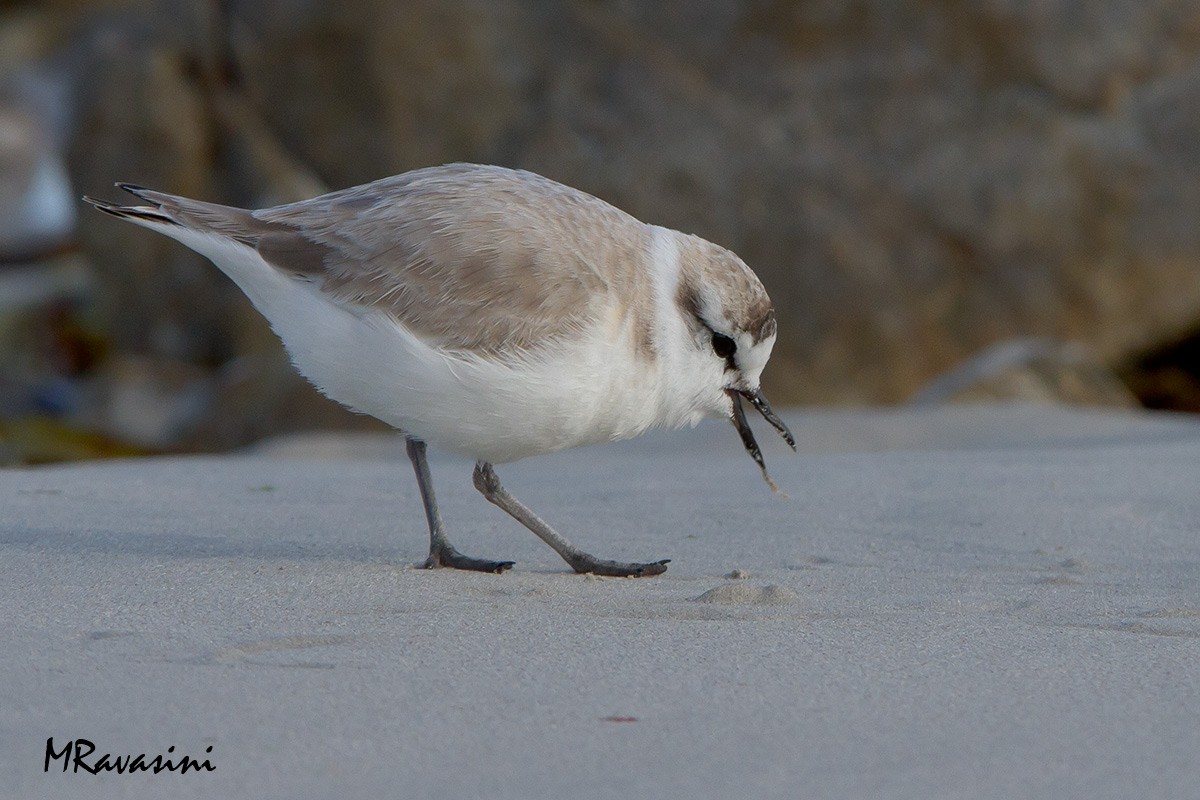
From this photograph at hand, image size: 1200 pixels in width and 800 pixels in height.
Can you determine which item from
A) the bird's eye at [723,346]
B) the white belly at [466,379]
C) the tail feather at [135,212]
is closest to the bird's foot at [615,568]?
the white belly at [466,379]

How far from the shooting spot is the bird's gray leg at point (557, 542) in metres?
4.09

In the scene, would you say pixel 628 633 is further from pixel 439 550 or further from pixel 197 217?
pixel 197 217

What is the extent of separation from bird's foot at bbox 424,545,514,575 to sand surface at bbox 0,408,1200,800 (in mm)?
79

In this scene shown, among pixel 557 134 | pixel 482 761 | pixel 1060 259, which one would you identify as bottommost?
pixel 482 761

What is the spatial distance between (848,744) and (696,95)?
782 cm

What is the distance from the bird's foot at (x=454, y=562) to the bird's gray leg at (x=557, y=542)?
0.17 metres

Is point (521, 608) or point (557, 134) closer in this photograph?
point (521, 608)

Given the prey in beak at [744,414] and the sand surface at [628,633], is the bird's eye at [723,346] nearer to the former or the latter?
the prey in beak at [744,414]

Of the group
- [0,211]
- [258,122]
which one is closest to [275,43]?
[258,122]

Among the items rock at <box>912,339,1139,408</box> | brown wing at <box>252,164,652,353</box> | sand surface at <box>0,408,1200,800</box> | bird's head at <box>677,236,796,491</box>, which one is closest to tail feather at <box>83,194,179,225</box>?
brown wing at <box>252,164,652,353</box>

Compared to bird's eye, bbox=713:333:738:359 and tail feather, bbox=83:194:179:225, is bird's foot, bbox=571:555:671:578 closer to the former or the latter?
bird's eye, bbox=713:333:738:359

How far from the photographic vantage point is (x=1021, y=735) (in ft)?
8.36

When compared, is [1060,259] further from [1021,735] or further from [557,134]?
[1021,735]

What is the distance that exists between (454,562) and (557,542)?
312 mm
